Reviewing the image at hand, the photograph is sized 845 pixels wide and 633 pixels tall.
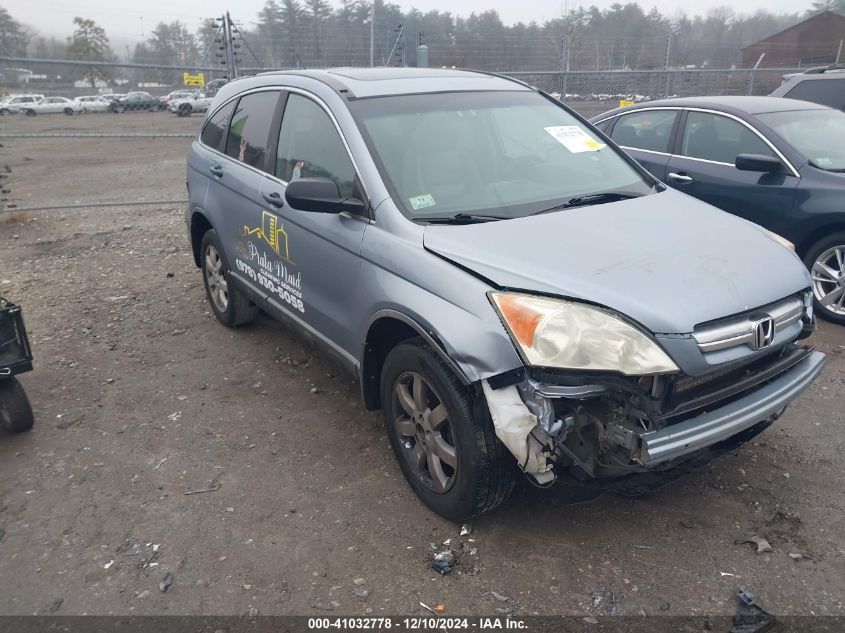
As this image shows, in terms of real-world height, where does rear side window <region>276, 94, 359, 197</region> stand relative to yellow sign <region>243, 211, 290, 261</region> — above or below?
above

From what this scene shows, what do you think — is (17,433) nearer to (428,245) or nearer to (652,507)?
(428,245)

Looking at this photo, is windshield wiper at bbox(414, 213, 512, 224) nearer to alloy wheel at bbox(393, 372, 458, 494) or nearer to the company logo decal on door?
alloy wheel at bbox(393, 372, 458, 494)

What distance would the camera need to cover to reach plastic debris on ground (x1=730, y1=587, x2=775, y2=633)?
2.39 metres

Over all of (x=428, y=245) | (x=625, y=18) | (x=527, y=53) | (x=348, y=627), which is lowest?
(x=348, y=627)

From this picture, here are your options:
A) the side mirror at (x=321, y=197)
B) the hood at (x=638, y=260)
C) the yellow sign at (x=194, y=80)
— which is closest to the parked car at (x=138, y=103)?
the yellow sign at (x=194, y=80)

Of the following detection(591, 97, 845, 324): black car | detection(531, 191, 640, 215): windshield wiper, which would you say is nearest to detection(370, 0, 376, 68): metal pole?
detection(591, 97, 845, 324): black car

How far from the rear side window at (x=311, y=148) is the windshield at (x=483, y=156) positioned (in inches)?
7.6

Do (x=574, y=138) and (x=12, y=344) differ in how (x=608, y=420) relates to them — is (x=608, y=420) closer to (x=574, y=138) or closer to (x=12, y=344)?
(x=574, y=138)

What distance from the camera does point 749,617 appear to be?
96.2 inches

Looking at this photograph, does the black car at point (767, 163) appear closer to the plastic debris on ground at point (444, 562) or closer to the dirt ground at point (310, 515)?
the dirt ground at point (310, 515)

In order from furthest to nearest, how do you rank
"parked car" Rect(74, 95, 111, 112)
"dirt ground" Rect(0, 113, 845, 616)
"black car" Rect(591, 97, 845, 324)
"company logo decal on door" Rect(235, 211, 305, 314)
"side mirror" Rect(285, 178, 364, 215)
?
"parked car" Rect(74, 95, 111, 112), "black car" Rect(591, 97, 845, 324), "company logo decal on door" Rect(235, 211, 305, 314), "side mirror" Rect(285, 178, 364, 215), "dirt ground" Rect(0, 113, 845, 616)

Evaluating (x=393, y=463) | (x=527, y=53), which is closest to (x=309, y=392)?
(x=393, y=463)

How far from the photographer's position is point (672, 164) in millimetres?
5922

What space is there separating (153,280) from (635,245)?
527 centimetres
